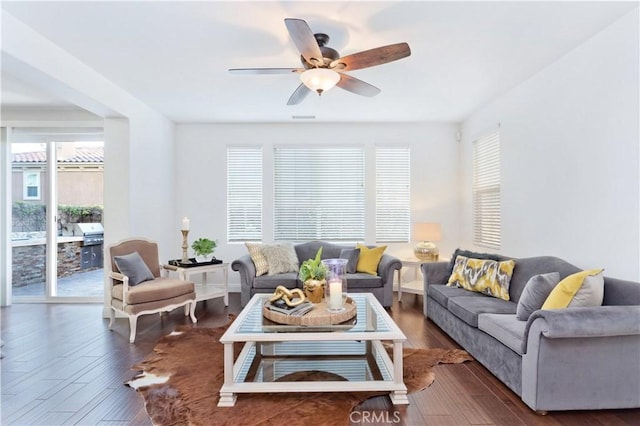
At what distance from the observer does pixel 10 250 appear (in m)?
4.87

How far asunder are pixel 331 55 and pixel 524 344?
2.46m

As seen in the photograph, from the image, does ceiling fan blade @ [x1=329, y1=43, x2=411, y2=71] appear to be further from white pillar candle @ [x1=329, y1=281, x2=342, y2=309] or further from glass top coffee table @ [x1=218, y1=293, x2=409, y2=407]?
glass top coffee table @ [x1=218, y1=293, x2=409, y2=407]

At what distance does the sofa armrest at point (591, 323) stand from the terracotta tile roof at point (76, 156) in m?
5.63

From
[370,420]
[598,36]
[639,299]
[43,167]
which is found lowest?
[370,420]

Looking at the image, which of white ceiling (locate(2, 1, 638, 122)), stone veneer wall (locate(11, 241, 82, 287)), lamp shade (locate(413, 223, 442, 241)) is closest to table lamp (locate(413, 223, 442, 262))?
lamp shade (locate(413, 223, 442, 241))

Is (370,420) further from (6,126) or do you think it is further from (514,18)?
(6,126)

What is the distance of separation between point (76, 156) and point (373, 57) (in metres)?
4.67

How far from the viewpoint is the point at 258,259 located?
4762mm

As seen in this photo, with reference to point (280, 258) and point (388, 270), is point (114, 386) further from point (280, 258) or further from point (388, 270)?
point (388, 270)

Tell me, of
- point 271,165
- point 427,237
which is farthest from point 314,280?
point 271,165

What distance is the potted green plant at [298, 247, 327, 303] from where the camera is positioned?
114 inches

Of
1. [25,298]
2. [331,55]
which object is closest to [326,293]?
[331,55]

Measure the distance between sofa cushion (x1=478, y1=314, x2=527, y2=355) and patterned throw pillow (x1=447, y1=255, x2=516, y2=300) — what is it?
2.27 ft

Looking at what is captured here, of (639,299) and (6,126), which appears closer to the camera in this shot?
(639,299)
